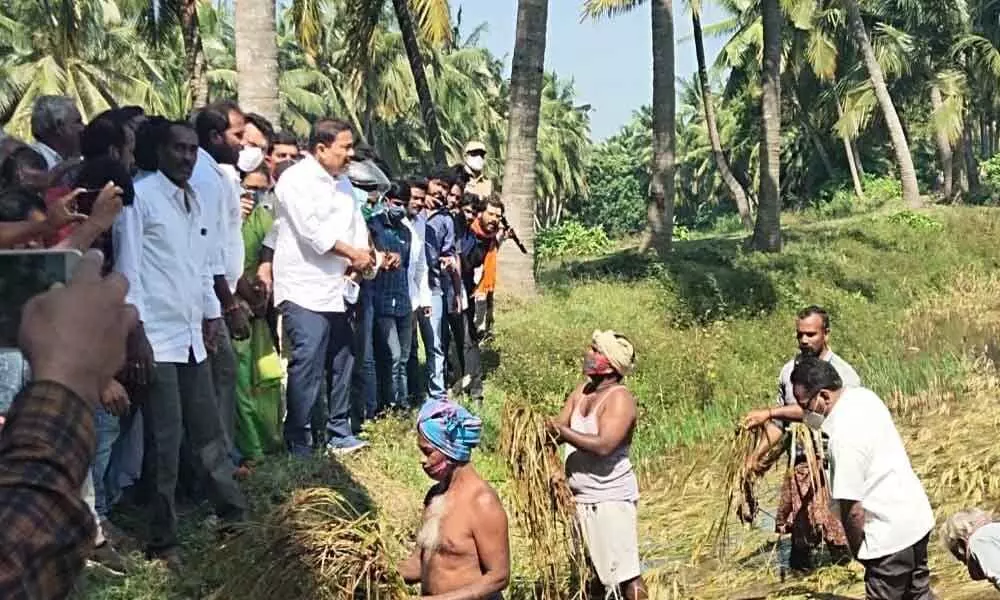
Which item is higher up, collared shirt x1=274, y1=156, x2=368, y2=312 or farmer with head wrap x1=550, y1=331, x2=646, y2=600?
collared shirt x1=274, y1=156, x2=368, y2=312

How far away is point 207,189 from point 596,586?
9.26 ft

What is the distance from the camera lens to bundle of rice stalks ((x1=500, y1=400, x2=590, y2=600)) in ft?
19.7

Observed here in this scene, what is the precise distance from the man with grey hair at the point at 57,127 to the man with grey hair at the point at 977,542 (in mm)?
4200

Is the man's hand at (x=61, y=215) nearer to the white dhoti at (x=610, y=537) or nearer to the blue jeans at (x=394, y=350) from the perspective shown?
the white dhoti at (x=610, y=537)

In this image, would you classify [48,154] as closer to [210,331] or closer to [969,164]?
[210,331]

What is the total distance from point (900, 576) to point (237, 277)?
3.45m

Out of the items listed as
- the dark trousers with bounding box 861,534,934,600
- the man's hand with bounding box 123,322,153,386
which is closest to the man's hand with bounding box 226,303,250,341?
the man's hand with bounding box 123,322,153,386

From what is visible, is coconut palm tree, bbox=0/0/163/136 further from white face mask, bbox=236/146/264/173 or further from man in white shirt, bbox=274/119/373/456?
man in white shirt, bbox=274/119/373/456

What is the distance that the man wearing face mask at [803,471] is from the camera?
6918 millimetres

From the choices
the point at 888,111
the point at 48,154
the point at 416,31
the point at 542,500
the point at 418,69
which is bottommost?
the point at 542,500

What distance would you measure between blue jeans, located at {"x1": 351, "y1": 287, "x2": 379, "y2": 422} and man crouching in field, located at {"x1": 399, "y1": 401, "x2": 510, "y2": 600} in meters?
3.33

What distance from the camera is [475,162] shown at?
36.1 ft

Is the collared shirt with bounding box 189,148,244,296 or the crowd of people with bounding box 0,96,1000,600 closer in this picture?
the crowd of people with bounding box 0,96,1000,600

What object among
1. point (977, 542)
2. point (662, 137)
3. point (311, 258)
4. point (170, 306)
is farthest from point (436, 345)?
point (662, 137)
